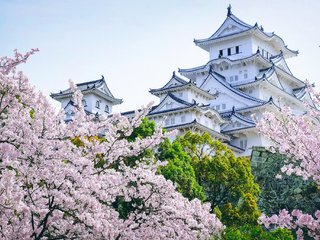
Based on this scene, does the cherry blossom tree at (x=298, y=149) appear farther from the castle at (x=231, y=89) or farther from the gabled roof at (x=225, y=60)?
the gabled roof at (x=225, y=60)

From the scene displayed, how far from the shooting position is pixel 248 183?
23.0 metres

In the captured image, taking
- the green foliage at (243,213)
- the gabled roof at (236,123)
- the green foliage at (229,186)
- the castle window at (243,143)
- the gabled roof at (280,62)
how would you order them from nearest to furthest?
1. the green foliage at (243,213)
2. the green foliage at (229,186)
3. the gabled roof at (236,123)
4. the castle window at (243,143)
5. the gabled roof at (280,62)

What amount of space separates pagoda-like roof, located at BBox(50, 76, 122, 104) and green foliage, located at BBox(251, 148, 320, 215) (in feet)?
97.7

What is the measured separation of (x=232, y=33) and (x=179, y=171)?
38.5 m

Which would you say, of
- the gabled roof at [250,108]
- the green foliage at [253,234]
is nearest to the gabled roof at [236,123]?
the gabled roof at [250,108]

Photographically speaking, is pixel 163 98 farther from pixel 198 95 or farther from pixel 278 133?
pixel 278 133

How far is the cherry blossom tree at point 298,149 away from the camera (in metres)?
9.16

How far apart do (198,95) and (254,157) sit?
20.8 m

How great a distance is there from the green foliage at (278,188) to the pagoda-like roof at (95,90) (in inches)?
1172

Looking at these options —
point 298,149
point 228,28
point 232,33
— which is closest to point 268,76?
point 232,33

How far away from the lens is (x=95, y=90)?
52812 mm

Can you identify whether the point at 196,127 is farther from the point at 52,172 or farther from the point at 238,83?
the point at 52,172

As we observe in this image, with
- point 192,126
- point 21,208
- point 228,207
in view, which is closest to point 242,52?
point 192,126

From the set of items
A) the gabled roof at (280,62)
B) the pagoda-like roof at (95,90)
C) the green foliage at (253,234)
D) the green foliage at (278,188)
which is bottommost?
the green foliage at (253,234)
